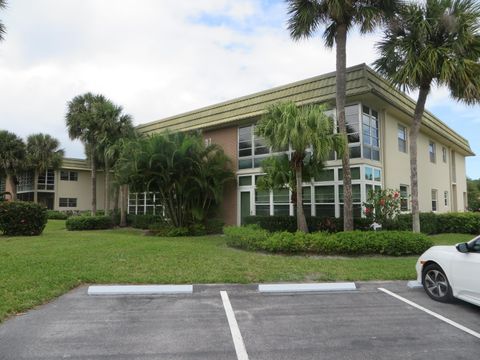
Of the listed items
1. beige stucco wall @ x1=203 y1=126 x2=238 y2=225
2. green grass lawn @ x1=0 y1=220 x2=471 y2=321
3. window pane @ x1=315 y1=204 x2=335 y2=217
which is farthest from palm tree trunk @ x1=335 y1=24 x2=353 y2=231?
beige stucco wall @ x1=203 y1=126 x2=238 y2=225

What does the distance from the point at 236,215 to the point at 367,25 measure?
10612 mm

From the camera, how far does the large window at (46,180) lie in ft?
112

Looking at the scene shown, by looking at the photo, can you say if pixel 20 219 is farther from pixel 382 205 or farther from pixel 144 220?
pixel 382 205

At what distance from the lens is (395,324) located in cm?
477

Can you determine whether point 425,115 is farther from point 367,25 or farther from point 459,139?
point 367,25

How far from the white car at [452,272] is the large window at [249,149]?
11553 mm

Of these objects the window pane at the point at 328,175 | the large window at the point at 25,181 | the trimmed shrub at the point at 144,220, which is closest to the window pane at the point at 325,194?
the window pane at the point at 328,175

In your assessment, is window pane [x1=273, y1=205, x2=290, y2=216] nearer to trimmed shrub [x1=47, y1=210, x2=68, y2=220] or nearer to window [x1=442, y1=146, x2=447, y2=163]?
window [x1=442, y1=146, x2=447, y2=163]

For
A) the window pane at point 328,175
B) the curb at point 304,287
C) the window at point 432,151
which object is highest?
the window at point 432,151

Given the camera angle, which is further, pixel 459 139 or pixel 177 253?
pixel 459 139

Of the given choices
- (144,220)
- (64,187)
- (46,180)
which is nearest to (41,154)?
(46,180)

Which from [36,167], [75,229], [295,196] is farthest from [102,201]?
[295,196]

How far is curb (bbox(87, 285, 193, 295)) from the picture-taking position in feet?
20.3

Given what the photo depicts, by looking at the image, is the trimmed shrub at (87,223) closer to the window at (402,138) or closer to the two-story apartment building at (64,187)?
the two-story apartment building at (64,187)
